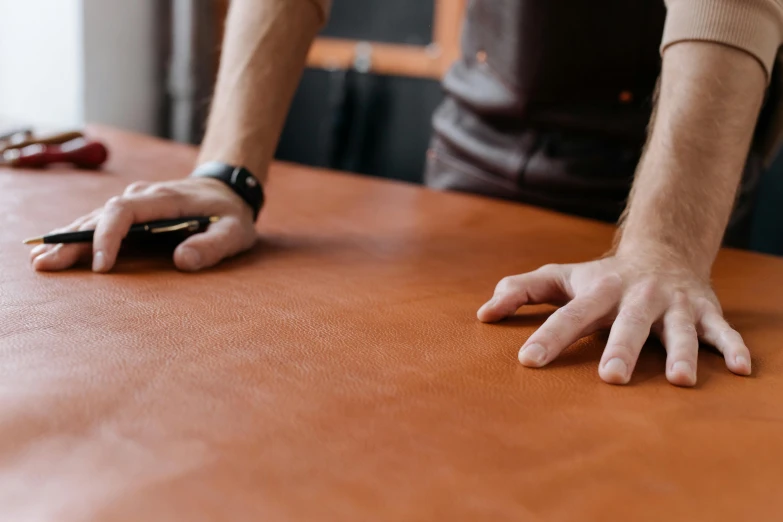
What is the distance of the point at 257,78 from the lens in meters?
1.20

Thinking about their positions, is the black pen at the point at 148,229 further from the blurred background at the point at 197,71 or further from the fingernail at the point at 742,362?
the blurred background at the point at 197,71

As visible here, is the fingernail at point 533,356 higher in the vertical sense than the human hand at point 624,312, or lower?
lower

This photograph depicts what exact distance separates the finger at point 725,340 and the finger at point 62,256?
68 centimetres

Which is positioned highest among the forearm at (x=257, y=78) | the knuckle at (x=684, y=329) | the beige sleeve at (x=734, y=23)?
the beige sleeve at (x=734, y=23)

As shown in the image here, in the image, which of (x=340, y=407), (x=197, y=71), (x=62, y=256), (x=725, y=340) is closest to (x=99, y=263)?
(x=62, y=256)

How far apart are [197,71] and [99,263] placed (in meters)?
2.19

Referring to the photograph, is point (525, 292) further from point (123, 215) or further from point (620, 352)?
point (123, 215)

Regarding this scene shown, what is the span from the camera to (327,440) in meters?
0.55

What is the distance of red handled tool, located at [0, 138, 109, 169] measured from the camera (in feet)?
4.72

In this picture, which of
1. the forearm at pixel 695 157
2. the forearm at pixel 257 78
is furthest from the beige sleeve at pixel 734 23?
the forearm at pixel 257 78

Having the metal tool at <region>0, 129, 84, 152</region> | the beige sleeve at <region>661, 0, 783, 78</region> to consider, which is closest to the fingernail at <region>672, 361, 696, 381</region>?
the beige sleeve at <region>661, 0, 783, 78</region>

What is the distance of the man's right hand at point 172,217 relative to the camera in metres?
0.89

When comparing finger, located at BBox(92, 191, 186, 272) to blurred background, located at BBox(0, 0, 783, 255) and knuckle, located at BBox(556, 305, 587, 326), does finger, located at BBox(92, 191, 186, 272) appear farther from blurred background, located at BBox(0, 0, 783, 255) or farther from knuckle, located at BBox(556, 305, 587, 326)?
blurred background, located at BBox(0, 0, 783, 255)

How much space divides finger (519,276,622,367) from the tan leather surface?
17 millimetres
